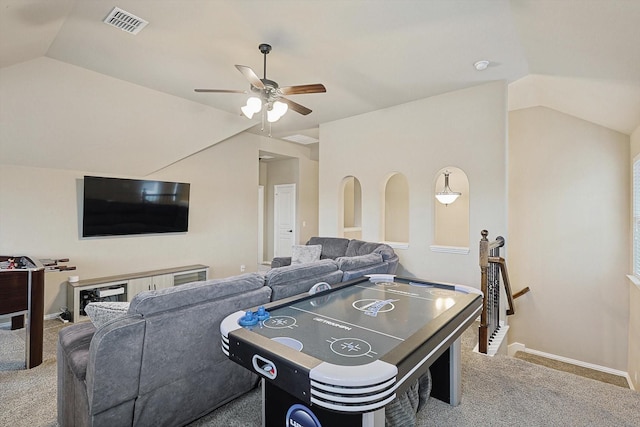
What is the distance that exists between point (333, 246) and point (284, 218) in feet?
10.1

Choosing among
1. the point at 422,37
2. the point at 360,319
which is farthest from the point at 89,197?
the point at 422,37

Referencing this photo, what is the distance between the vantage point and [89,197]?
4262 mm

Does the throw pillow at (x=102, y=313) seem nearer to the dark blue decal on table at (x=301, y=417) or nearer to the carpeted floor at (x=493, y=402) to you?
the carpeted floor at (x=493, y=402)

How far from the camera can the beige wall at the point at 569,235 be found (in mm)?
4477

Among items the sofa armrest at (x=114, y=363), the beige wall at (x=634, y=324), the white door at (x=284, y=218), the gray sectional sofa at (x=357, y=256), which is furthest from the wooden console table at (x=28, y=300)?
the beige wall at (x=634, y=324)

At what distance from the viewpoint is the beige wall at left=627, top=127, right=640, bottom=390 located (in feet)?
12.5

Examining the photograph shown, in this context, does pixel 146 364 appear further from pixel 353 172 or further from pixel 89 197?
pixel 353 172

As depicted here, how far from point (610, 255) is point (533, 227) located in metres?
1.00

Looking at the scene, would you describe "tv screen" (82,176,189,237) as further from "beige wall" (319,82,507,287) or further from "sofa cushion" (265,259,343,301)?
"sofa cushion" (265,259,343,301)

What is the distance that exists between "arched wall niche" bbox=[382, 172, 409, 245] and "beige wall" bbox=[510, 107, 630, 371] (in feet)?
7.05

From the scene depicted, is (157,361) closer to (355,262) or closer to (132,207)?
(355,262)

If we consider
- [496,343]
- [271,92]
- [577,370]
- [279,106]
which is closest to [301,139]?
[279,106]

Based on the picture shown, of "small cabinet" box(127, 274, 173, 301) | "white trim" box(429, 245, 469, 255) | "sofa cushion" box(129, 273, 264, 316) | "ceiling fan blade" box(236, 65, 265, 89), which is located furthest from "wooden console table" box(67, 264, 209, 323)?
"white trim" box(429, 245, 469, 255)

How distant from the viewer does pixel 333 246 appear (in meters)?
5.36
